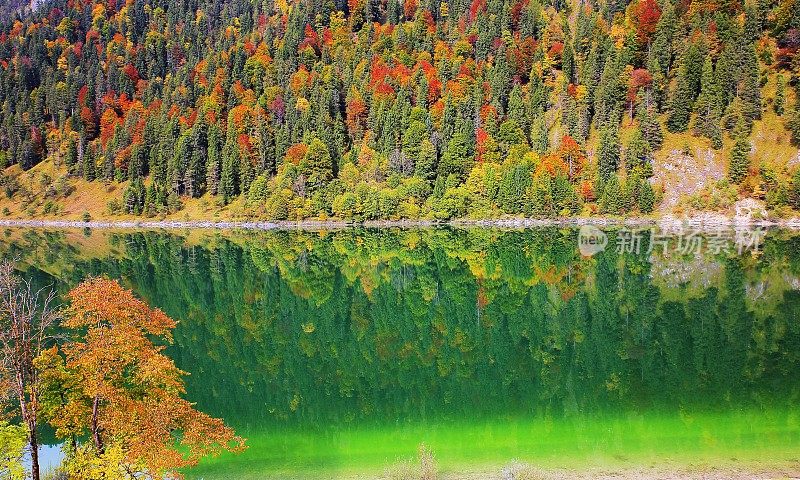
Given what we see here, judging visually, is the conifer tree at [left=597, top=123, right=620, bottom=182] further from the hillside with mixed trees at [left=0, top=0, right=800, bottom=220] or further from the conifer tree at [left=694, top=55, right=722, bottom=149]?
the conifer tree at [left=694, top=55, right=722, bottom=149]

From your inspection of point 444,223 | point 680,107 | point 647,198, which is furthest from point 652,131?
point 444,223

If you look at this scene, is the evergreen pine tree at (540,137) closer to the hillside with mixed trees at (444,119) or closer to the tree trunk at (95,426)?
the hillside with mixed trees at (444,119)

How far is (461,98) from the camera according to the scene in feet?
459

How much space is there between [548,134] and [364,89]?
5406 centimetres

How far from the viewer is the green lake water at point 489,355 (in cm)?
2088

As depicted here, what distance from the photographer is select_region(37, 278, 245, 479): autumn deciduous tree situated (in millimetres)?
13914

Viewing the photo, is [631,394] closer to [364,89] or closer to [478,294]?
[478,294]

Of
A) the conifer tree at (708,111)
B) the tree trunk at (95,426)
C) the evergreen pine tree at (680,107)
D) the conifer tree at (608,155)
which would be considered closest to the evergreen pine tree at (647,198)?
the conifer tree at (608,155)

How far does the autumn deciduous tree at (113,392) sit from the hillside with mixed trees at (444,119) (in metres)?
97.9

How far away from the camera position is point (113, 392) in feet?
45.9

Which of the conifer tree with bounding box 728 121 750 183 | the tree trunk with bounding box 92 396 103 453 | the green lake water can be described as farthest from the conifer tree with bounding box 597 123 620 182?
the tree trunk with bounding box 92 396 103 453

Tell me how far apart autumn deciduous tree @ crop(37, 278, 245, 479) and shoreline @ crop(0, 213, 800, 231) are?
92.1 meters

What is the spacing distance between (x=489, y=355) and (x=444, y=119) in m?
106

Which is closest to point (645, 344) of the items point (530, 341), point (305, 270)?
point (530, 341)
